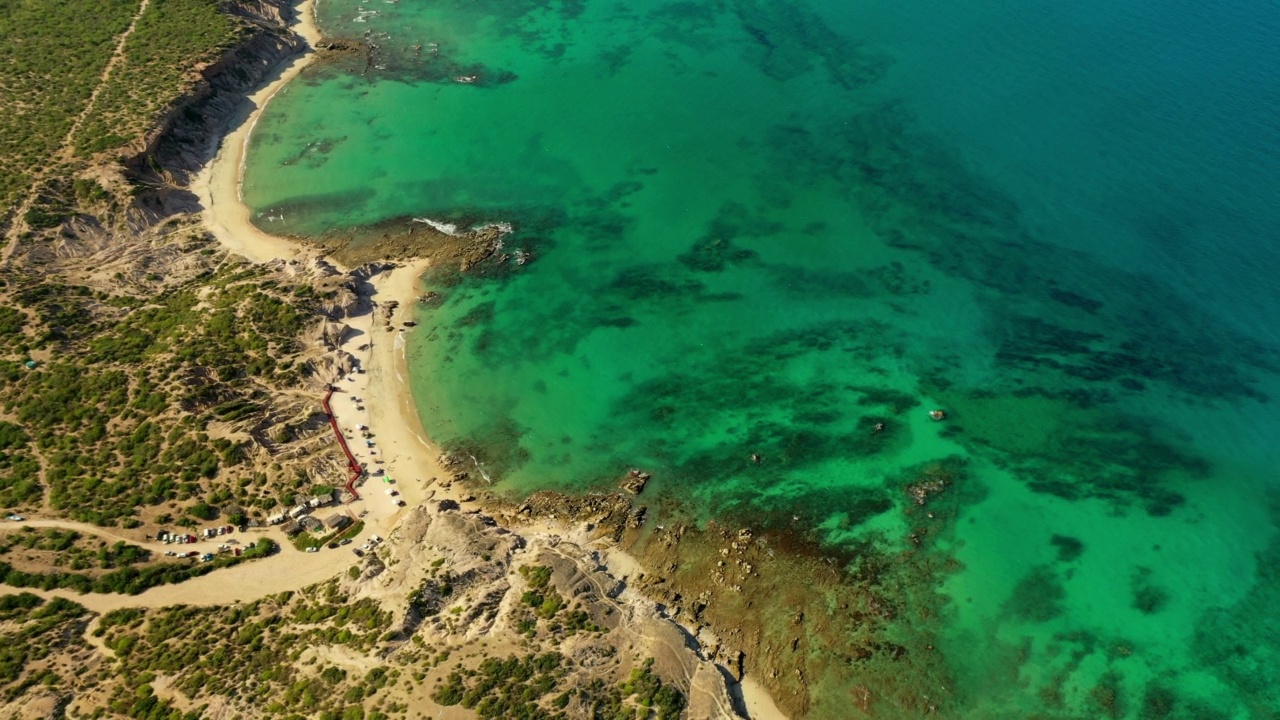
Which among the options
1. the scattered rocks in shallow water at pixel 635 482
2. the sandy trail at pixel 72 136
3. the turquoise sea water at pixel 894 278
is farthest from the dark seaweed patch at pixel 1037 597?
the sandy trail at pixel 72 136

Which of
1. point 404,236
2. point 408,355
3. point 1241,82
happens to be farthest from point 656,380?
point 1241,82

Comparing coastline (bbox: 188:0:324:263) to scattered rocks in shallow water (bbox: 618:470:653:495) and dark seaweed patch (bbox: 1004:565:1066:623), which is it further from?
dark seaweed patch (bbox: 1004:565:1066:623)

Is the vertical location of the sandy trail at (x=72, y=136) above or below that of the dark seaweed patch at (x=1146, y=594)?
above

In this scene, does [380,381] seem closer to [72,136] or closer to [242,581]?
[242,581]

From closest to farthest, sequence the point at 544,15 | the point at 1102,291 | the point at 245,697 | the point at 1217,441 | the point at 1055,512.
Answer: the point at 245,697, the point at 1055,512, the point at 1217,441, the point at 1102,291, the point at 544,15

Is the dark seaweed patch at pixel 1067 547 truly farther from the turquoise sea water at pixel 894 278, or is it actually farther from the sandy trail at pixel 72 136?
the sandy trail at pixel 72 136

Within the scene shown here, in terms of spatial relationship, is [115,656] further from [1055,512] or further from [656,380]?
[1055,512]
